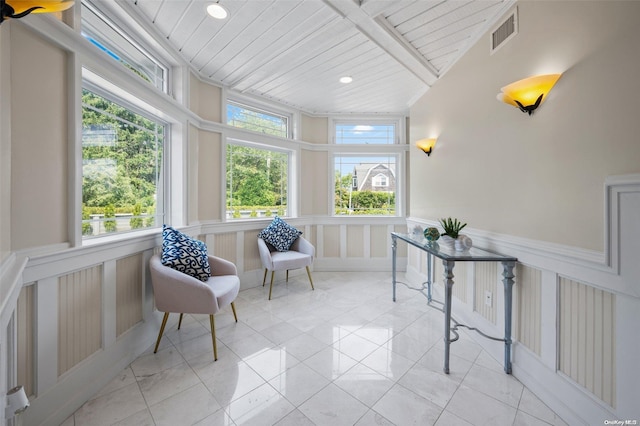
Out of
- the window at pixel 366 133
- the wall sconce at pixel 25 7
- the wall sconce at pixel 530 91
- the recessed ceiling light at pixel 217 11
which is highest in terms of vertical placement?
the recessed ceiling light at pixel 217 11

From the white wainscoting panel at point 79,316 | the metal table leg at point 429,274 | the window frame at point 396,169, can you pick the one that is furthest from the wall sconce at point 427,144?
the white wainscoting panel at point 79,316

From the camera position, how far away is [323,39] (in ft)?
7.32

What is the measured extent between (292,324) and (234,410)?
104cm

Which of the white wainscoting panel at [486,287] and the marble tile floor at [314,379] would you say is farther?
the white wainscoting panel at [486,287]

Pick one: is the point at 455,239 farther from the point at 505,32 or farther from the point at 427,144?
the point at 505,32

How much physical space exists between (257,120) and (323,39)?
174 cm

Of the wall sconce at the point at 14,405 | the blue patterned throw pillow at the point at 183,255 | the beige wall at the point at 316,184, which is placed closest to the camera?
the wall sconce at the point at 14,405

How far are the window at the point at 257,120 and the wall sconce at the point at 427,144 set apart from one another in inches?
78.9

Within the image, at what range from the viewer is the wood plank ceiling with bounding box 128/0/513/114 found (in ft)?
6.18

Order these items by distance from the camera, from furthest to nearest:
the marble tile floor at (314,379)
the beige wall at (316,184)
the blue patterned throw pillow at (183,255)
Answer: the beige wall at (316,184) → the blue patterned throw pillow at (183,255) → the marble tile floor at (314,379)

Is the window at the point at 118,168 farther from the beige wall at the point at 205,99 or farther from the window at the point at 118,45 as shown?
the beige wall at the point at 205,99

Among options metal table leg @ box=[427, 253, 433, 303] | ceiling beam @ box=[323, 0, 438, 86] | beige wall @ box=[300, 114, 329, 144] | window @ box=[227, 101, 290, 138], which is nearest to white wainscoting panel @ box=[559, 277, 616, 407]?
metal table leg @ box=[427, 253, 433, 303]

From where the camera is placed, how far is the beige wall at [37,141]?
123 cm

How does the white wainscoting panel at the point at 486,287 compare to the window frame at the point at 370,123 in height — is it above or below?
below
